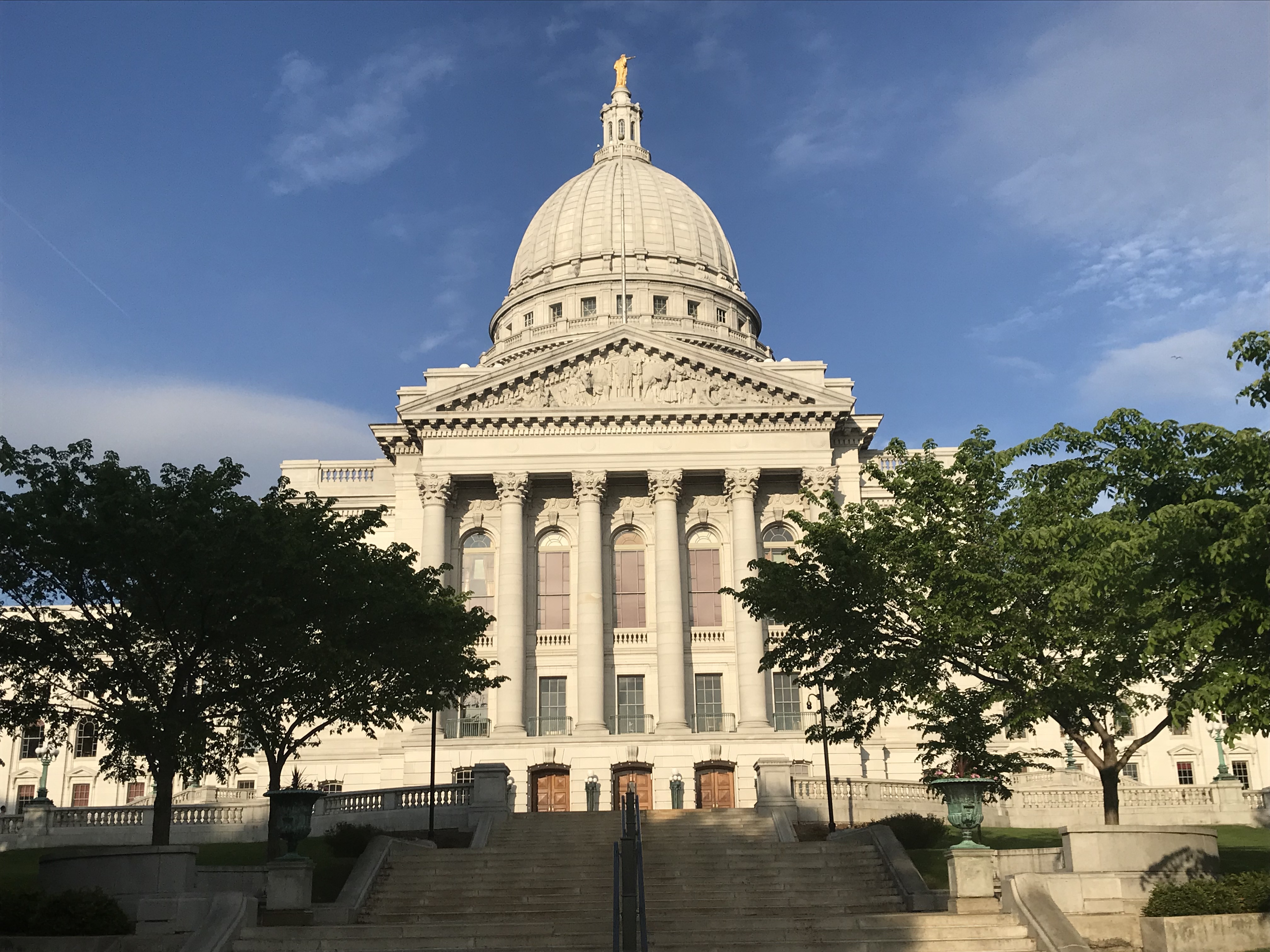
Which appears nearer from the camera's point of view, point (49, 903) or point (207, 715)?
point (49, 903)

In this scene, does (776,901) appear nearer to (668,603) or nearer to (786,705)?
(668,603)

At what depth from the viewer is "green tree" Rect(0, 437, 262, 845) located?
3028 cm

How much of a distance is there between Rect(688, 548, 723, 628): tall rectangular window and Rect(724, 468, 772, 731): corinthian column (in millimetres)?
1306

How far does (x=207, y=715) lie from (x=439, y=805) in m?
8.64

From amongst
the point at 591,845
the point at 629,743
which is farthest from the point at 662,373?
the point at 591,845

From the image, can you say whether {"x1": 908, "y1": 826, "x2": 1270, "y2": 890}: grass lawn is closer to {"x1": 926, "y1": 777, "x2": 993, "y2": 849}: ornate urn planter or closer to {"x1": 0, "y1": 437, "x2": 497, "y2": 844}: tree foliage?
{"x1": 926, "y1": 777, "x2": 993, "y2": 849}: ornate urn planter

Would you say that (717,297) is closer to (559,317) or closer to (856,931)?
(559,317)

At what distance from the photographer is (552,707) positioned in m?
58.4

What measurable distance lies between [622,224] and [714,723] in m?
42.6

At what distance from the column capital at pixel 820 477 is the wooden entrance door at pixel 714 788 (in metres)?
13.2

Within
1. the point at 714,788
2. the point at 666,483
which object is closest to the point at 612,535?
the point at 666,483

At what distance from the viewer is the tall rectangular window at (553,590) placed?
59.8 metres

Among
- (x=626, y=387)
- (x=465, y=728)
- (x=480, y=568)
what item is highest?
(x=626, y=387)

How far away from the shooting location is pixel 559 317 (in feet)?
290
